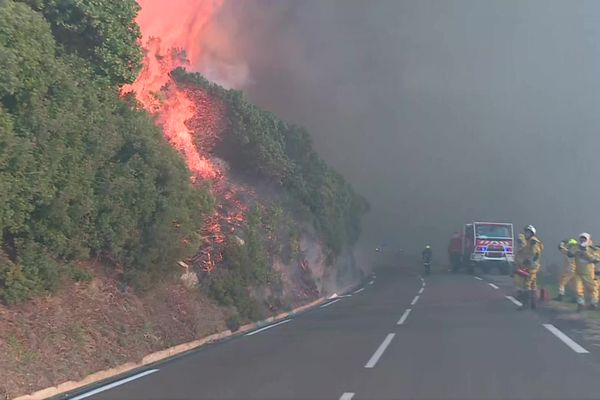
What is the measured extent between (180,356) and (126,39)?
6.39 metres

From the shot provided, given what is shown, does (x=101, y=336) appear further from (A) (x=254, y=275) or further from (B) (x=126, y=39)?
(A) (x=254, y=275)

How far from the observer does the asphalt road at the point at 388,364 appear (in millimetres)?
9547

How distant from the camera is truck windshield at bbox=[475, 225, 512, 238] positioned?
4700 cm

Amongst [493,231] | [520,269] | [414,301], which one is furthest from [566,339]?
[493,231]

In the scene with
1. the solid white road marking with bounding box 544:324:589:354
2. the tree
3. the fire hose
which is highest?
the tree

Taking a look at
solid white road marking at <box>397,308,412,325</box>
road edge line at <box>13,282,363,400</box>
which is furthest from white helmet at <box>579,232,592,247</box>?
road edge line at <box>13,282,363,400</box>

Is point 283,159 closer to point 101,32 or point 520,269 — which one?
point 520,269

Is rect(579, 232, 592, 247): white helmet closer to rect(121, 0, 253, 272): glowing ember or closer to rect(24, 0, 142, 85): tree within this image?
rect(121, 0, 253, 272): glowing ember

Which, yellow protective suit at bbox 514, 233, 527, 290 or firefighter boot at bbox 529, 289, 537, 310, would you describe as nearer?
yellow protective suit at bbox 514, 233, 527, 290

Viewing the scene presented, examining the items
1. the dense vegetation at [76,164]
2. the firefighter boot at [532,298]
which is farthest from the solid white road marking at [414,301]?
the dense vegetation at [76,164]

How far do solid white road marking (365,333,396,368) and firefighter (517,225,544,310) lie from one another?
6.70 metres

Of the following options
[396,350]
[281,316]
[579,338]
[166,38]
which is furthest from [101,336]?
[166,38]

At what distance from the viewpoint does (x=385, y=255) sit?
7938 cm

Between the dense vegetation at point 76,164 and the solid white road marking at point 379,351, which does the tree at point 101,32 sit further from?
the solid white road marking at point 379,351
